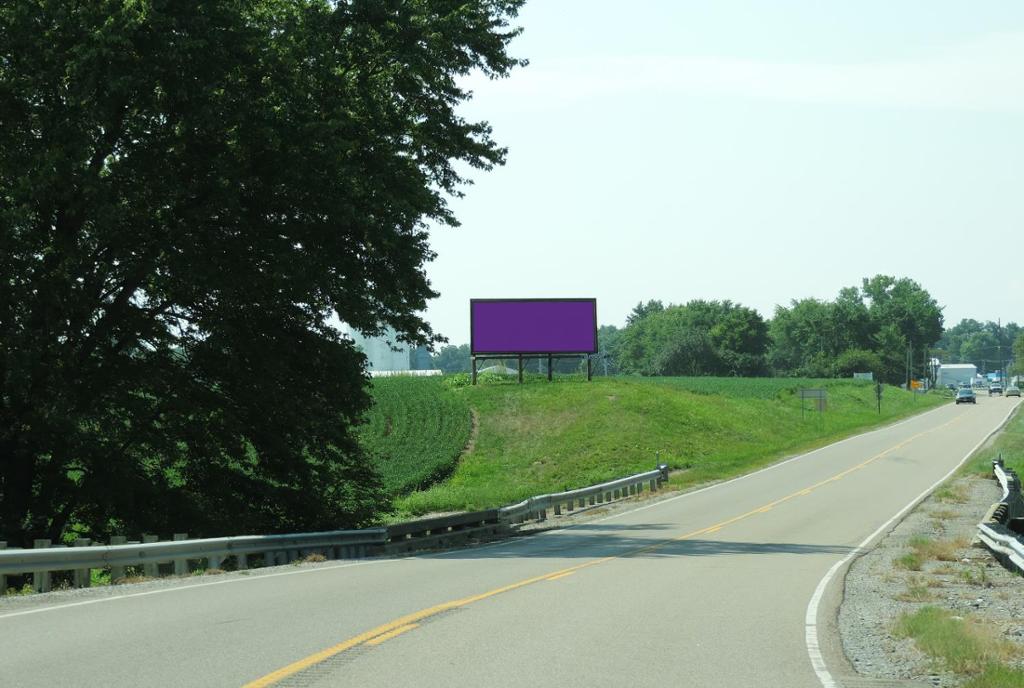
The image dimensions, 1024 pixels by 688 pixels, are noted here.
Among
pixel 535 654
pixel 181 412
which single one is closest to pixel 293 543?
pixel 181 412

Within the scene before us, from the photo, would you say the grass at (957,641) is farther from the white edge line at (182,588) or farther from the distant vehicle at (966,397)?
the distant vehicle at (966,397)

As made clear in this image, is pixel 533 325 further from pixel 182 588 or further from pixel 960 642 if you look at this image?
pixel 960 642

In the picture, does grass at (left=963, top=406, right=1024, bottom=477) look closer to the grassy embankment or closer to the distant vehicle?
the grassy embankment

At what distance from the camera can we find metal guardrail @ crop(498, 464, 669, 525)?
28.8 meters

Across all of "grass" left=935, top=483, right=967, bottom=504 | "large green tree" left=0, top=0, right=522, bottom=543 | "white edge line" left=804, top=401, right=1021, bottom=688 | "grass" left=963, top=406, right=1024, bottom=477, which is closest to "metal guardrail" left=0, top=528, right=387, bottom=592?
"large green tree" left=0, top=0, right=522, bottom=543

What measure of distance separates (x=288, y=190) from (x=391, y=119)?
3117 mm

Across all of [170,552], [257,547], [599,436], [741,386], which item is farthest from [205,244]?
[741,386]

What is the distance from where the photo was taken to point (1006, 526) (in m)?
26.0

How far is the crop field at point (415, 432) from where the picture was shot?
5128 cm

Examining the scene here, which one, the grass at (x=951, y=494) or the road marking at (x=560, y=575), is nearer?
the road marking at (x=560, y=575)

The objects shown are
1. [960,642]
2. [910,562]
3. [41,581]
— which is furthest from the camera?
[910,562]

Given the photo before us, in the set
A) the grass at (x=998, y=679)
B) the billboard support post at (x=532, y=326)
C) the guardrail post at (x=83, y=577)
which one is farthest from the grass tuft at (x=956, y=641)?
the billboard support post at (x=532, y=326)

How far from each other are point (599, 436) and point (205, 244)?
41.7 m

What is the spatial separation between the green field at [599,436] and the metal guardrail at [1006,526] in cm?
1301
